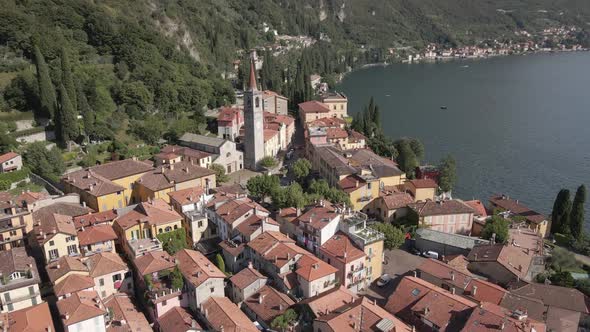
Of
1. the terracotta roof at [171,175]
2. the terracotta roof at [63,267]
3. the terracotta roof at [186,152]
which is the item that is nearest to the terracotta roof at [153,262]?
the terracotta roof at [63,267]

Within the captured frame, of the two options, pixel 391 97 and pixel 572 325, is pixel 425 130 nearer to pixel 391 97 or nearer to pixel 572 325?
pixel 391 97

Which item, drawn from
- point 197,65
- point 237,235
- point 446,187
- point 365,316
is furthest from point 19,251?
point 197,65

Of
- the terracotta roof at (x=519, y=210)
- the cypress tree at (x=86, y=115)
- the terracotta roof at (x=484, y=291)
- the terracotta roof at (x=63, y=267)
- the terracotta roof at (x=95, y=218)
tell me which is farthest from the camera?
the cypress tree at (x=86, y=115)

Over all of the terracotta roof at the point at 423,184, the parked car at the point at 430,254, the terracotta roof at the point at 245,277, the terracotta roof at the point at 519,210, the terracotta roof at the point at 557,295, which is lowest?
the parked car at the point at 430,254

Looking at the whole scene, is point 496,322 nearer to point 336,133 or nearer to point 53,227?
point 53,227

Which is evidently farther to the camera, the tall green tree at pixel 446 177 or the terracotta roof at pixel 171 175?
the tall green tree at pixel 446 177

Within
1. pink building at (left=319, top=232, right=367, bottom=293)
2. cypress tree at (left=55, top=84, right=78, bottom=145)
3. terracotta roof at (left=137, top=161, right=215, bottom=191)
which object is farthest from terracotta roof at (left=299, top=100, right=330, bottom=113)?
pink building at (left=319, top=232, right=367, bottom=293)

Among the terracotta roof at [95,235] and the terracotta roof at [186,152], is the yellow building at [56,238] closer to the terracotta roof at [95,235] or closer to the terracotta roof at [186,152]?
the terracotta roof at [95,235]
